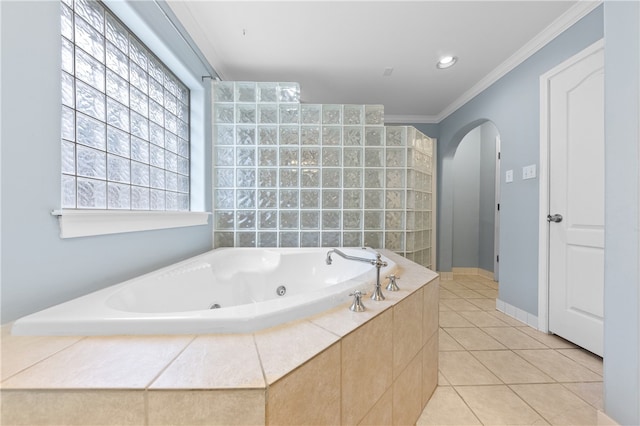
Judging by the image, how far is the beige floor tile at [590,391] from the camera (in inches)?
45.1

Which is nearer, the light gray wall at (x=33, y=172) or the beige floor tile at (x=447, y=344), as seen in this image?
the light gray wall at (x=33, y=172)

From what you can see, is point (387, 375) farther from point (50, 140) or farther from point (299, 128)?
point (299, 128)

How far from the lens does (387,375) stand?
2.56 ft

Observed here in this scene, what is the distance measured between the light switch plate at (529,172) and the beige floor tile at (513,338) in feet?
3.84

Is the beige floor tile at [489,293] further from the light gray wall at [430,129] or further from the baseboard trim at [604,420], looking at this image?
the light gray wall at [430,129]

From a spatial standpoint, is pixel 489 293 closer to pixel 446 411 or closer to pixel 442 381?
pixel 442 381

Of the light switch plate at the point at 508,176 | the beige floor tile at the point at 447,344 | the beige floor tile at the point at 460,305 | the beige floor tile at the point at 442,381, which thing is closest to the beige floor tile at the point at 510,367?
the beige floor tile at the point at 447,344

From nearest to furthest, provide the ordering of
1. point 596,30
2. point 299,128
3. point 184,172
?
point 596,30 → point 184,172 → point 299,128

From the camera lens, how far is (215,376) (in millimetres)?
474

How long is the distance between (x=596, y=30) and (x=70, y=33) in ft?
9.00

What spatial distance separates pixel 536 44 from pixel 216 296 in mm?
2875

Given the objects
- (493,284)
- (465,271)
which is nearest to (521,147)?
(493,284)

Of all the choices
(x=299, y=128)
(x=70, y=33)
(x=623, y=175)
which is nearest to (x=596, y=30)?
(x=623, y=175)

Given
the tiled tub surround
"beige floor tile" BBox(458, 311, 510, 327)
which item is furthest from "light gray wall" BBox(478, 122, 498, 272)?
the tiled tub surround
